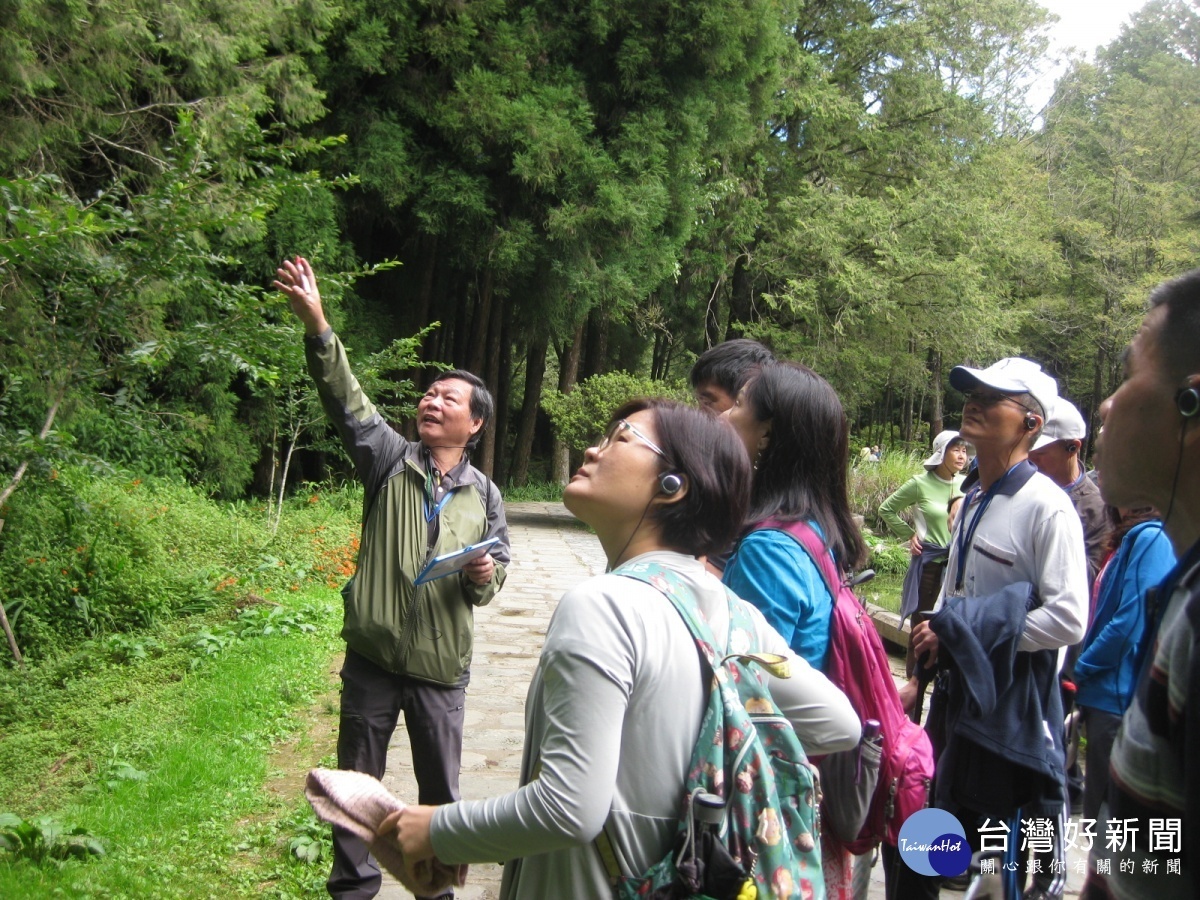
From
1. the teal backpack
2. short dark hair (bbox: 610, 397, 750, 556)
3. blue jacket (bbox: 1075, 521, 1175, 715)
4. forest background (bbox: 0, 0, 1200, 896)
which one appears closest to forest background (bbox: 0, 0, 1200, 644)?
forest background (bbox: 0, 0, 1200, 896)

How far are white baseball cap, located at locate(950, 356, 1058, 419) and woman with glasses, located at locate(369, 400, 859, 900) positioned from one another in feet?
5.22

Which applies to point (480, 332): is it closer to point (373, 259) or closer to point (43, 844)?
point (373, 259)

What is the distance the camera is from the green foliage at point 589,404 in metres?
17.2

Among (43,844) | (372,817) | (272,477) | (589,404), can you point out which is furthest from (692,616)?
(589,404)

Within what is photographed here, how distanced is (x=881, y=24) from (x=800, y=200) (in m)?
5.34

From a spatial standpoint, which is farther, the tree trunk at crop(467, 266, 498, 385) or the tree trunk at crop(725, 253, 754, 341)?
the tree trunk at crop(725, 253, 754, 341)

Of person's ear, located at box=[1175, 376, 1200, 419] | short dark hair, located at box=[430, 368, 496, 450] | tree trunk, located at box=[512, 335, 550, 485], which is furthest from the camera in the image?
tree trunk, located at box=[512, 335, 550, 485]

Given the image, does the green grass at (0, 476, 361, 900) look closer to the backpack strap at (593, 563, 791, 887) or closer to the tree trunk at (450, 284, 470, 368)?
the backpack strap at (593, 563, 791, 887)

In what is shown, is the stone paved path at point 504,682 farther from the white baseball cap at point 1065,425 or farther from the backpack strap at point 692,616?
the backpack strap at point 692,616

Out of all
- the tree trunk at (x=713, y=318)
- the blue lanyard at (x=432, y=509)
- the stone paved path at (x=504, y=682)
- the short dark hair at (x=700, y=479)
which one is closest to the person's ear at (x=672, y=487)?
the short dark hair at (x=700, y=479)

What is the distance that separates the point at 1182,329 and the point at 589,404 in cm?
1605

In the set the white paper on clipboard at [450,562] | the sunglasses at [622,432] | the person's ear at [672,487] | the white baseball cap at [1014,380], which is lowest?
the white paper on clipboard at [450,562]

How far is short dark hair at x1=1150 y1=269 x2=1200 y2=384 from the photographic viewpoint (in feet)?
4.82

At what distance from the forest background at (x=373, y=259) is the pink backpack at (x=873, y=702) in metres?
2.67
